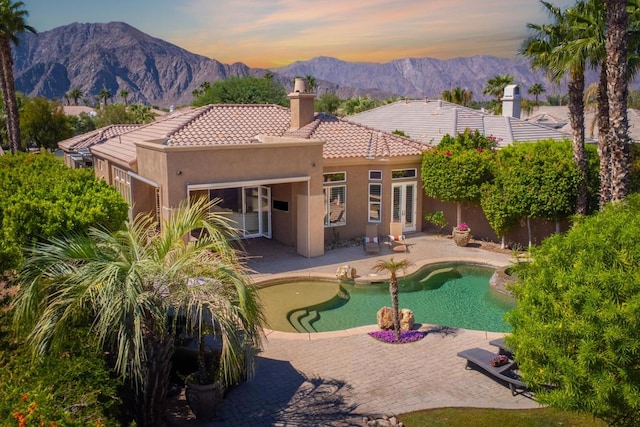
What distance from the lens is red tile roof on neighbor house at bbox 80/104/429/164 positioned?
23.5m

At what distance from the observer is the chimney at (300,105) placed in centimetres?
2609

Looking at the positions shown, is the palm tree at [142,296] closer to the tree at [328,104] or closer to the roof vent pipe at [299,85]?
the roof vent pipe at [299,85]

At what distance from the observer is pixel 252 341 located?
9711 millimetres

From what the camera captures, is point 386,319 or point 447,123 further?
point 447,123

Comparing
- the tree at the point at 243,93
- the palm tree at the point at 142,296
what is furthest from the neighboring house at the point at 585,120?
the tree at the point at 243,93

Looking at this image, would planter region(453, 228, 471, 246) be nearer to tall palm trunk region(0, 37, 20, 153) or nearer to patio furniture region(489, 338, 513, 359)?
patio furniture region(489, 338, 513, 359)

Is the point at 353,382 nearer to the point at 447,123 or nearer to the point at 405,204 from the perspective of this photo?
the point at 405,204

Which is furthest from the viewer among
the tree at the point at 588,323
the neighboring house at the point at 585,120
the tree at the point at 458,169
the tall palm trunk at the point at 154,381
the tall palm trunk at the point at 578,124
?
the neighboring house at the point at 585,120

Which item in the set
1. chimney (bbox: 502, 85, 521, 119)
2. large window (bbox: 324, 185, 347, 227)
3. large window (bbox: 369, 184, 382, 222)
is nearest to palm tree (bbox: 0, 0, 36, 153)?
large window (bbox: 324, 185, 347, 227)

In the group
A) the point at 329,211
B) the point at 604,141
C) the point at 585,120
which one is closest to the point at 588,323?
the point at 604,141

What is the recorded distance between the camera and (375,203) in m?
25.0

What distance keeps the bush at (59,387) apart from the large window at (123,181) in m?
16.0

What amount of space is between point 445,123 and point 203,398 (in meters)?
23.6

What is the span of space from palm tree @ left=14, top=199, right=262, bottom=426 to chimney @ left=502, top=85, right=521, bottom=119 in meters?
27.5
